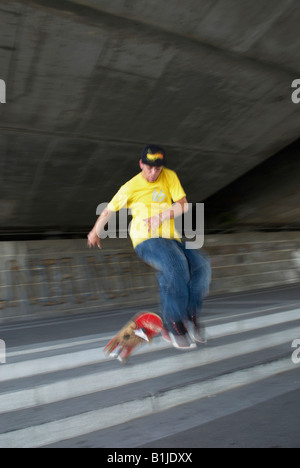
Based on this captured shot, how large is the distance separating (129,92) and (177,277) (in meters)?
4.07

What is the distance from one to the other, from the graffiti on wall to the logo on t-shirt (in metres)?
6.82

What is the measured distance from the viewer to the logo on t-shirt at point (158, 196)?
139 inches

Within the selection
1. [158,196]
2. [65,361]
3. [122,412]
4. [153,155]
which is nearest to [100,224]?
[158,196]

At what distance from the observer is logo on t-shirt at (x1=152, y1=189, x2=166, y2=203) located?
139 inches

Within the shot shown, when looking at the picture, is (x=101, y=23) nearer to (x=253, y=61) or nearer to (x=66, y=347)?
(x=253, y=61)

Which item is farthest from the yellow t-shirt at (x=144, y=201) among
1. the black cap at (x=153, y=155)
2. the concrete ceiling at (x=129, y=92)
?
the concrete ceiling at (x=129, y=92)

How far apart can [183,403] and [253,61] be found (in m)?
5.44

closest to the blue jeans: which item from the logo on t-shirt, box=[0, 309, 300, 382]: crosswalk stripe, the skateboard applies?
the skateboard

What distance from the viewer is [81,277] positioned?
10.4 m

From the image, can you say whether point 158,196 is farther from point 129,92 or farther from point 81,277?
point 81,277

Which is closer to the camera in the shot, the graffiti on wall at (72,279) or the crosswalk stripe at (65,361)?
the crosswalk stripe at (65,361)

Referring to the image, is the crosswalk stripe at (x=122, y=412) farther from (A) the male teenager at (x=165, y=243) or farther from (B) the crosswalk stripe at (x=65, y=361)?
(B) the crosswalk stripe at (x=65, y=361)

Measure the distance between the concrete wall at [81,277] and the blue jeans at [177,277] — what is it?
21.8ft

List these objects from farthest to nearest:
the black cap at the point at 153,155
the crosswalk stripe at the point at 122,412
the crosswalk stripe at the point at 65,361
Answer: the black cap at the point at 153,155, the crosswalk stripe at the point at 65,361, the crosswalk stripe at the point at 122,412
